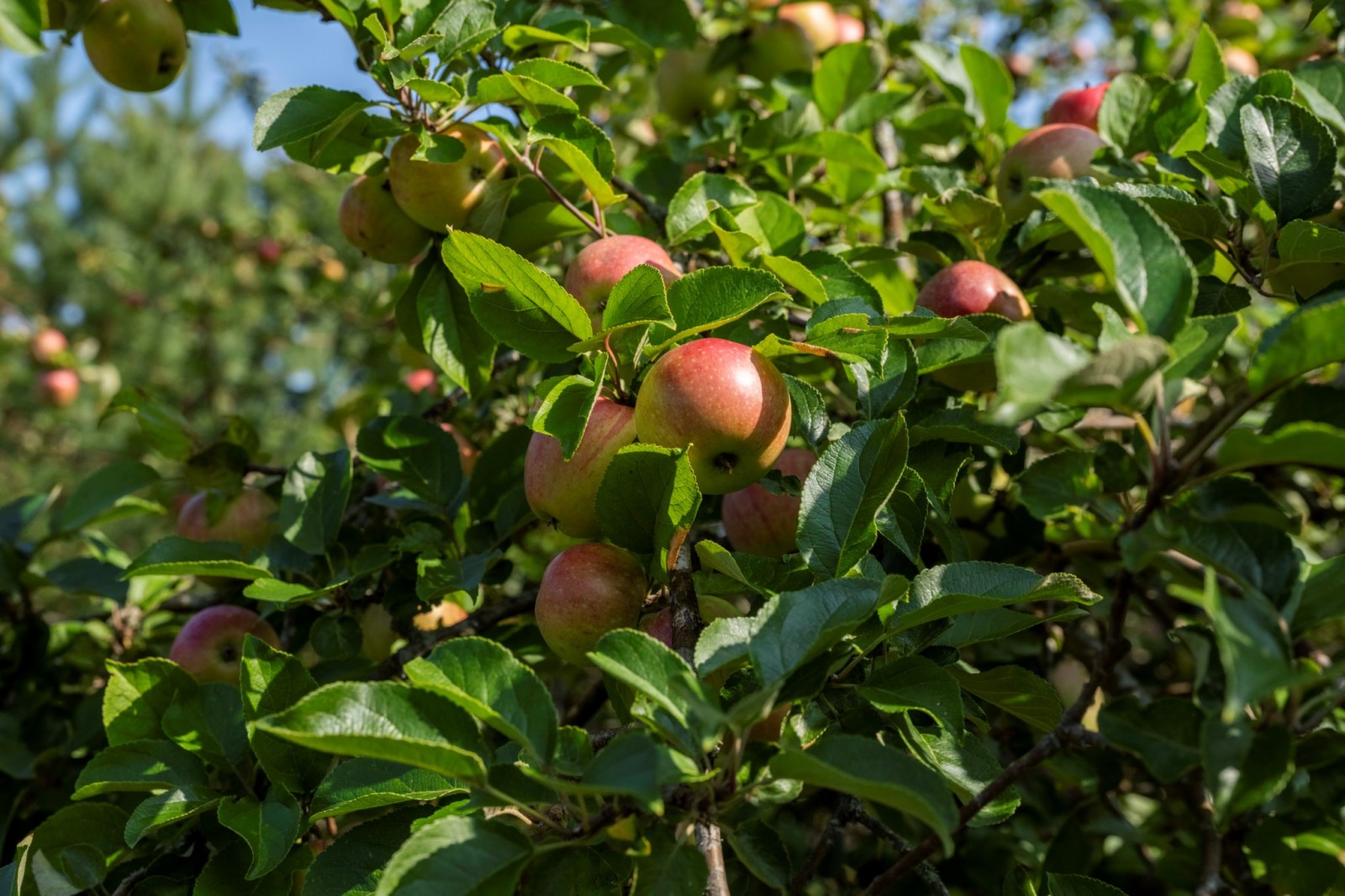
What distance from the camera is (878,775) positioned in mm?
608

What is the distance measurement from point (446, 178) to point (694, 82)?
0.87 meters

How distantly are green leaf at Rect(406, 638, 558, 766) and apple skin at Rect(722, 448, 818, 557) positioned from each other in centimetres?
43

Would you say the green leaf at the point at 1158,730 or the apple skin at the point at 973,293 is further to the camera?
the apple skin at the point at 973,293

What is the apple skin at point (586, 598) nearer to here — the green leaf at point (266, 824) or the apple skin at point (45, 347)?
the green leaf at point (266, 824)

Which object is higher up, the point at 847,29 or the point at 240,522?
the point at 847,29

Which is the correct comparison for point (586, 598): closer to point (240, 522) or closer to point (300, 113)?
point (300, 113)

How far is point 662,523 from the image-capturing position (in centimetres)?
83

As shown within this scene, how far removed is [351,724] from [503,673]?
11 cm

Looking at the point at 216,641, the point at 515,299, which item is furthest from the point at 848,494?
the point at 216,641

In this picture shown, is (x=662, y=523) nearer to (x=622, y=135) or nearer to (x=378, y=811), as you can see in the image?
(x=378, y=811)

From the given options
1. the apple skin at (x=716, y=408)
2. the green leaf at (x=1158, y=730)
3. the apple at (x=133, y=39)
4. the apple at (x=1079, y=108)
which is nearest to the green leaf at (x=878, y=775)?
the green leaf at (x=1158, y=730)

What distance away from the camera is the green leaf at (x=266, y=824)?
814 mm

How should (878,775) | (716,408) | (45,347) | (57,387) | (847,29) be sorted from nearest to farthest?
(878,775), (716,408), (847,29), (57,387), (45,347)

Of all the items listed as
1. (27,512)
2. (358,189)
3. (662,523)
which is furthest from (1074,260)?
(27,512)
